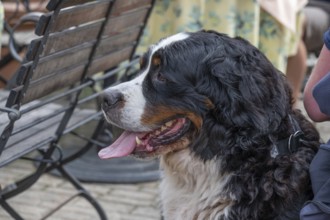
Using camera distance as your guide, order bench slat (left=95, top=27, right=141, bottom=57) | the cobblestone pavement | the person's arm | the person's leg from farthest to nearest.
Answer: the person's leg, the cobblestone pavement, bench slat (left=95, top=27, right=141, bottom=57), the person's arm

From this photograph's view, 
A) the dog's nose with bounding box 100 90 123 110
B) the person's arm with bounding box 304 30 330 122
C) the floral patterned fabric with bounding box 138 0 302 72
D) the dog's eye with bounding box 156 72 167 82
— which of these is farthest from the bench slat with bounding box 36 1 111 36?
the floral patterned fabric with bounding box 138 0 302 72

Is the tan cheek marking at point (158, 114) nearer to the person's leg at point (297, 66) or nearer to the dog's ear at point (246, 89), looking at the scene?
the dog's ear at point (246, 89)

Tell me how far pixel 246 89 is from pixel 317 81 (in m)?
0.34

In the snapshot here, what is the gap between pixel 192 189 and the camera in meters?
2.88

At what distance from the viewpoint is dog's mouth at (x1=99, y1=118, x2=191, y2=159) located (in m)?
2.81

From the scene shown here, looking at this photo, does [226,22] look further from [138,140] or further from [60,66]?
[138,140]

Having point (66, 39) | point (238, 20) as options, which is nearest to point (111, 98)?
point (66, 39)

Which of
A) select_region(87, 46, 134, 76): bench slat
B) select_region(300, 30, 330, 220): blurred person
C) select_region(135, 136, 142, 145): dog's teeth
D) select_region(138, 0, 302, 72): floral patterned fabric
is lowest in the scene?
select_region(138, 0, 302, 72): floral patterned fabric

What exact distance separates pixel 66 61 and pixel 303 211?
1.53m

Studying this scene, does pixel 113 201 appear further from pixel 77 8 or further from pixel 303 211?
pixel 303 211

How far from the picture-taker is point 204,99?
2.75m

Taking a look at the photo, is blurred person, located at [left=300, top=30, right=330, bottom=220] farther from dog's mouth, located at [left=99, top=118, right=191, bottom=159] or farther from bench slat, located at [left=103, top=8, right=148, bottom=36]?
bench slat, located at [left=103, top=8, right=148, bottom=36]

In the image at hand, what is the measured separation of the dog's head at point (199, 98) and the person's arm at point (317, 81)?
0.38 feet

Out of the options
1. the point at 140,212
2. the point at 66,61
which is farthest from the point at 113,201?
the point at 66,61
